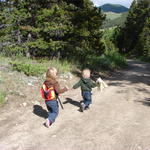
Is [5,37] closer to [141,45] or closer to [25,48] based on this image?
[25,48]

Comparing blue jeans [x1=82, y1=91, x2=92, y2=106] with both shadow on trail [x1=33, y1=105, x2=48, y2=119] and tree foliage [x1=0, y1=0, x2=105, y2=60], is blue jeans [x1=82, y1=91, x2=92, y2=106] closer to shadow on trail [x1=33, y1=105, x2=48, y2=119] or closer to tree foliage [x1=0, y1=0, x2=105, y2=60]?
shadow on trail [x1=33, y1=105, x2=48, y2=119]

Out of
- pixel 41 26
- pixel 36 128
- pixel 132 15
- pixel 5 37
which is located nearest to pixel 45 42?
pixel 41 26

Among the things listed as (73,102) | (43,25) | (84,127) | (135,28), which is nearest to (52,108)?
(84,127)

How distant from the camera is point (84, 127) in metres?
6.28

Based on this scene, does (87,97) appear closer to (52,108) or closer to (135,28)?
(52,108)

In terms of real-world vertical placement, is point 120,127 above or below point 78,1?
below

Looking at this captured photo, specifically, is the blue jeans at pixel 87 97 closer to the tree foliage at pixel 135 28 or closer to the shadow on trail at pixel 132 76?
the shadow on trail at pixel 132 76

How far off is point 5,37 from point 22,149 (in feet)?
29.7

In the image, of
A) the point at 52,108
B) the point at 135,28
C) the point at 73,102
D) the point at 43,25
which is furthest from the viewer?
the point at 135,28

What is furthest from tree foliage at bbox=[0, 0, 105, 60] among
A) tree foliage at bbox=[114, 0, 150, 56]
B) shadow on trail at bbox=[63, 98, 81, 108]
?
tree foliage at bbox=[114, 0, 150, 56]

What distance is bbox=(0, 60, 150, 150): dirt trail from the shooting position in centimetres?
535

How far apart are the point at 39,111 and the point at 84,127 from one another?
200cm

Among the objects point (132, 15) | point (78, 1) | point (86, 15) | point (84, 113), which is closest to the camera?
point (84, 113)

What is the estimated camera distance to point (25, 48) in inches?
520
